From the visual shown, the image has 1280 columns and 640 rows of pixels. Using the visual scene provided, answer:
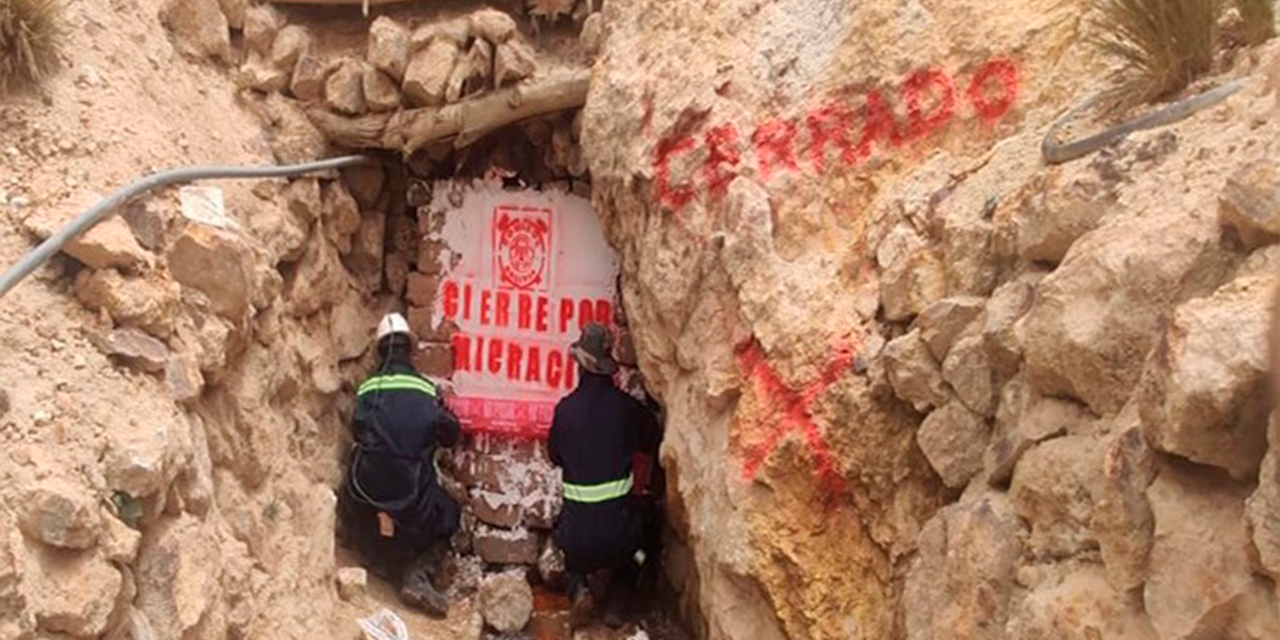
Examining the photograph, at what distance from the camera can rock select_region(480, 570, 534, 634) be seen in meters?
4.71

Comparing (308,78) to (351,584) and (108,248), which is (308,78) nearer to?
(108,248)

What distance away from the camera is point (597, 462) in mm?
4711

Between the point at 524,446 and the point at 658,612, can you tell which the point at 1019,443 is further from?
the point at 524,446

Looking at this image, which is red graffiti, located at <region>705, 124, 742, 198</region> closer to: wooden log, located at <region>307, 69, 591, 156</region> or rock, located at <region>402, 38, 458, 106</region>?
wooden log, located at <region>307, 69, 591, 156</region>

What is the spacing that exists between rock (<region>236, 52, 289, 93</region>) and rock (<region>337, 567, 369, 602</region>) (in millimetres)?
1920

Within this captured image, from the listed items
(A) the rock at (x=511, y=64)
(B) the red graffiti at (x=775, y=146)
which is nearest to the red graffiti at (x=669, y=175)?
(B) the red graffiti at (x=775, y=146)

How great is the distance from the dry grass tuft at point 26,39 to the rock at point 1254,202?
129 inches

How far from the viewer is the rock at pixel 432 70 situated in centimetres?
485

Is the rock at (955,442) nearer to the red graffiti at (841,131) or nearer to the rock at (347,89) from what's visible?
the red graffiti at (841,131)

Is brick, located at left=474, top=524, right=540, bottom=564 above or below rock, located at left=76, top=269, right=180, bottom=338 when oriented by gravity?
below

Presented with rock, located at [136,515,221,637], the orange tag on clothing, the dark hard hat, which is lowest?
the orange tag on clothing

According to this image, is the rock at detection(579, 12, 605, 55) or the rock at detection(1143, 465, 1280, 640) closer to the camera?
the rock at detection(1143, 465, 1280, 640)

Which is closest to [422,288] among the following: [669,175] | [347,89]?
[347,89]

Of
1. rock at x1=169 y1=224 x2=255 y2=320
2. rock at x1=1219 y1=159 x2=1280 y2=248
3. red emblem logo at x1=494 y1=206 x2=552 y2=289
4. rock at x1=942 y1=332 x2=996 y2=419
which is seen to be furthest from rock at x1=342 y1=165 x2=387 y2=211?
rock at x1=1219 y1=159 x2=1280 y2=248
